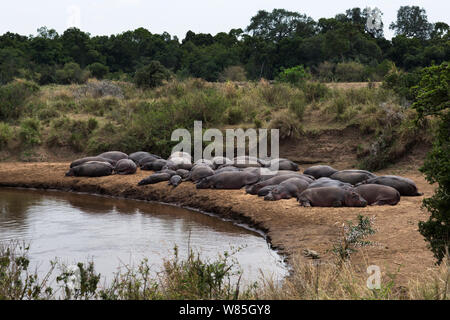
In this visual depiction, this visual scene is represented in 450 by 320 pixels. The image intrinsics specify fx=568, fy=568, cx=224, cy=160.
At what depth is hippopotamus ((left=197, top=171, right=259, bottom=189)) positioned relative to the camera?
1233cm

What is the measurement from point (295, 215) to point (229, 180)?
2.90 metres

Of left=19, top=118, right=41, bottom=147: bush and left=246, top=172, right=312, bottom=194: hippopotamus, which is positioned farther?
left=19, top=118, right=41, bottom=147: bush

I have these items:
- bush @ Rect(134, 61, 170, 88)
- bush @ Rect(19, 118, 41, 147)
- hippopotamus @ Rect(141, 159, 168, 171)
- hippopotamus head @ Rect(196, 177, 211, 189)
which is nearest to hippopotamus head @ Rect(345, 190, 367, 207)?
hippopotamus head @ Rect(196, 177, 211, 189)

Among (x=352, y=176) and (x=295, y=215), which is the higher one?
(x=352, y=176)

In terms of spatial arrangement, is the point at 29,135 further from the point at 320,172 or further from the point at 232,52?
the point at 232,52

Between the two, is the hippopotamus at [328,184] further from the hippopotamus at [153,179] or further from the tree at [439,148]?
the tree at [439,148]

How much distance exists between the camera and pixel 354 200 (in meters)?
10.1

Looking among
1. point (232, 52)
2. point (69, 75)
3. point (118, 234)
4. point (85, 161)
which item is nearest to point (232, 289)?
point (118, 234)

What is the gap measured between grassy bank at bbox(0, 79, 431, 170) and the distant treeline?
47.6 ft

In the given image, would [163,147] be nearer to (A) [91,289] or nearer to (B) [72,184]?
A: (B) [72,184]

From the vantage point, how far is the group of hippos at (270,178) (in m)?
10.2

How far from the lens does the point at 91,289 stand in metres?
5.13

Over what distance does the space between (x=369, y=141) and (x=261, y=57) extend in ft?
98.4

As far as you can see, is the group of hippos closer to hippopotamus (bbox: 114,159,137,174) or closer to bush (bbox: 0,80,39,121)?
hippopotamus (bbox: 114,159,137,174)
